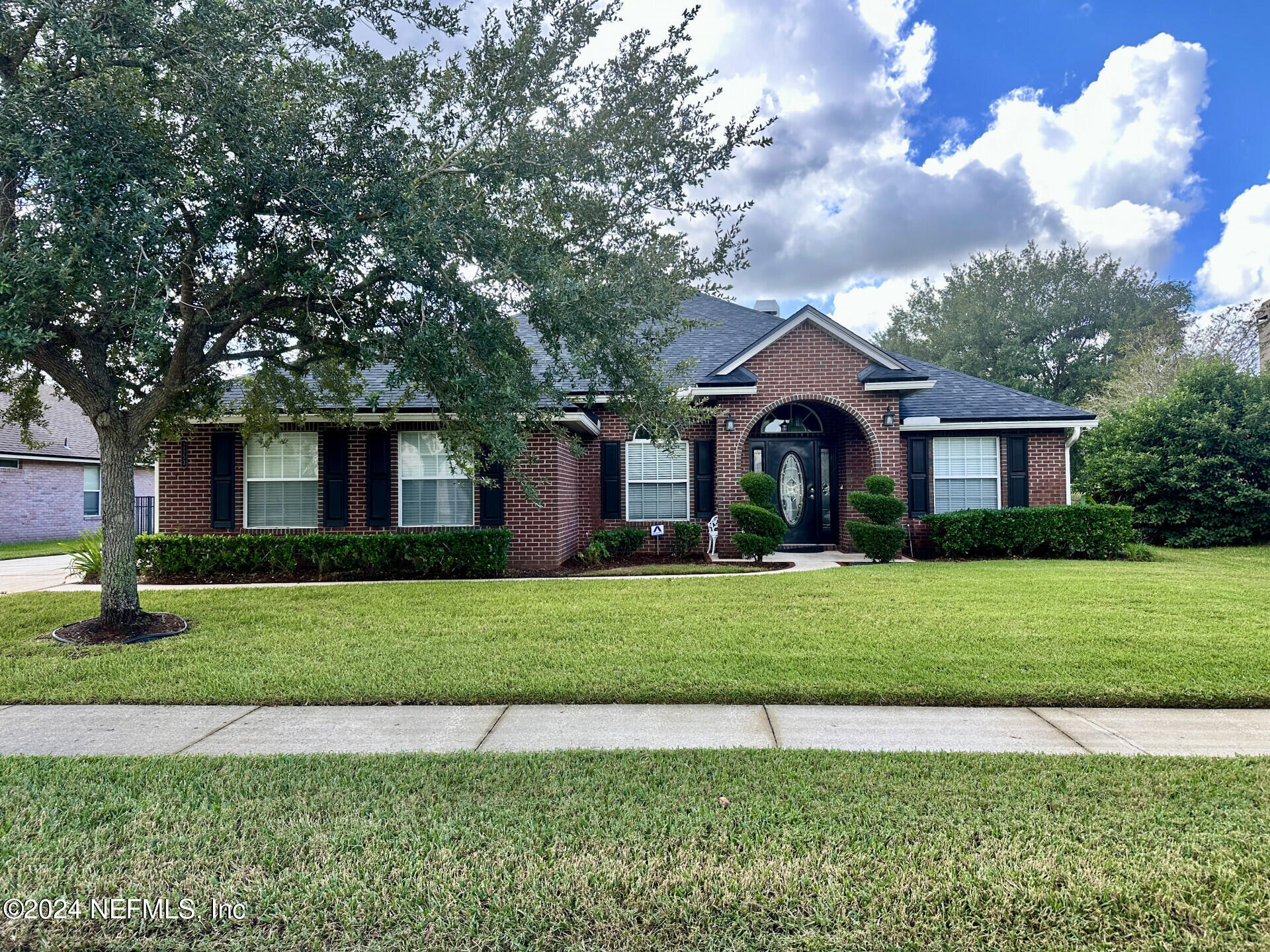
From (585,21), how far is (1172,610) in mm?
9609

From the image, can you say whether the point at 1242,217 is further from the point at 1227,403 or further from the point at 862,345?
the point at 862,345

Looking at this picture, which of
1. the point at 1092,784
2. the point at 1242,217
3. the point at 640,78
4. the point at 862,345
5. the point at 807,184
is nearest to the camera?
the point at 1092,784

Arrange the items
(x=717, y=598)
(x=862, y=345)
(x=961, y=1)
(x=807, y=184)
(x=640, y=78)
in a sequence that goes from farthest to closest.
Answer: (x=807, y=184) → (x=862, y=345) → (x=961, y=1) → (x=640, y=78) → (x=717, y=598)

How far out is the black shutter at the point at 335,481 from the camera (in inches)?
455

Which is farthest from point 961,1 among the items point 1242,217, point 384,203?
point 1242,217

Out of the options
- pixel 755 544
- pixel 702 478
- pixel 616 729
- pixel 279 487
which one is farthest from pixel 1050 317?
pixel 616 729

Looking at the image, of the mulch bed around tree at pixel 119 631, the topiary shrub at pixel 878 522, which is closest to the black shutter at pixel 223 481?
the mulch bed around tree at pixel 119 631

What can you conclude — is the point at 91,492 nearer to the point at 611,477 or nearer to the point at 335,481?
the point at 335,481

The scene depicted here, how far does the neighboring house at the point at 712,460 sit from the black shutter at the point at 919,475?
0.03 m

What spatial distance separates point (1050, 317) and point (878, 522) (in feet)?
98.7

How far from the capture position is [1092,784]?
320 centimetres

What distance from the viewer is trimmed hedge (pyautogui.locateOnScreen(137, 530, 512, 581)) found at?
1044cm

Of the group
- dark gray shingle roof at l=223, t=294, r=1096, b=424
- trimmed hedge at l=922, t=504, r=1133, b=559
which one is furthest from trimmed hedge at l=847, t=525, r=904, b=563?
dark gray shingle roof at l=223, t=294, r=1096, b=424

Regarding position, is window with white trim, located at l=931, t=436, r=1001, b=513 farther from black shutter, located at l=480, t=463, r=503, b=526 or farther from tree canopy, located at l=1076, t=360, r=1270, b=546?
black shutter, located at l=480, t=463, r=503, b=526
